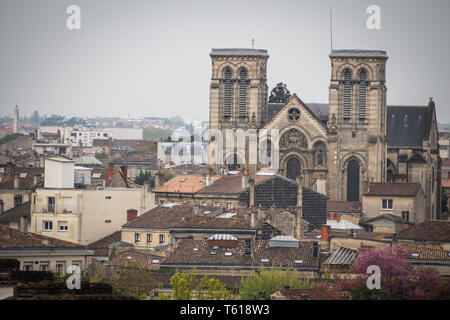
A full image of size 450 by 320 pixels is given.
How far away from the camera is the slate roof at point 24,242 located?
73.0 metres

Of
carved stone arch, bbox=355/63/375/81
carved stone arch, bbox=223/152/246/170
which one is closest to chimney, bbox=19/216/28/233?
carved stone arch, bbox=223/152/246/170

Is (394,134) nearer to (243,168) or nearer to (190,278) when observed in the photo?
(243,168)

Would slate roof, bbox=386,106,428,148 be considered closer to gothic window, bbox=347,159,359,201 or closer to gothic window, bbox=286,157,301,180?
gothic window, bbox=347,159,359,201

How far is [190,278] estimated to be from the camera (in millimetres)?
63812

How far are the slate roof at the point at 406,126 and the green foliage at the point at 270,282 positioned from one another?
214 ft

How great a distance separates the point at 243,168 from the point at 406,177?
1466 centimetres

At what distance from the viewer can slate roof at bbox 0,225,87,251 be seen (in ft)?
240

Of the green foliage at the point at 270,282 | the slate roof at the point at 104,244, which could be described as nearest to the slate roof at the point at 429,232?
the slate roof at the point at 104,244

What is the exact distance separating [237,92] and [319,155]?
8953 millimetres

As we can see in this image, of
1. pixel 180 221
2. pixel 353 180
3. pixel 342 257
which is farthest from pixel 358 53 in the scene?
pixel 342 257

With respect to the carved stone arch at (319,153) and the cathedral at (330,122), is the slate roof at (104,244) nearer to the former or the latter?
the cathedral at (330,122)

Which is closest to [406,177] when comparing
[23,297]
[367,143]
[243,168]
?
[367,143]

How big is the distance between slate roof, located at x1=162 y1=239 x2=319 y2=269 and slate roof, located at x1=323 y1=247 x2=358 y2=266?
0.96 m
